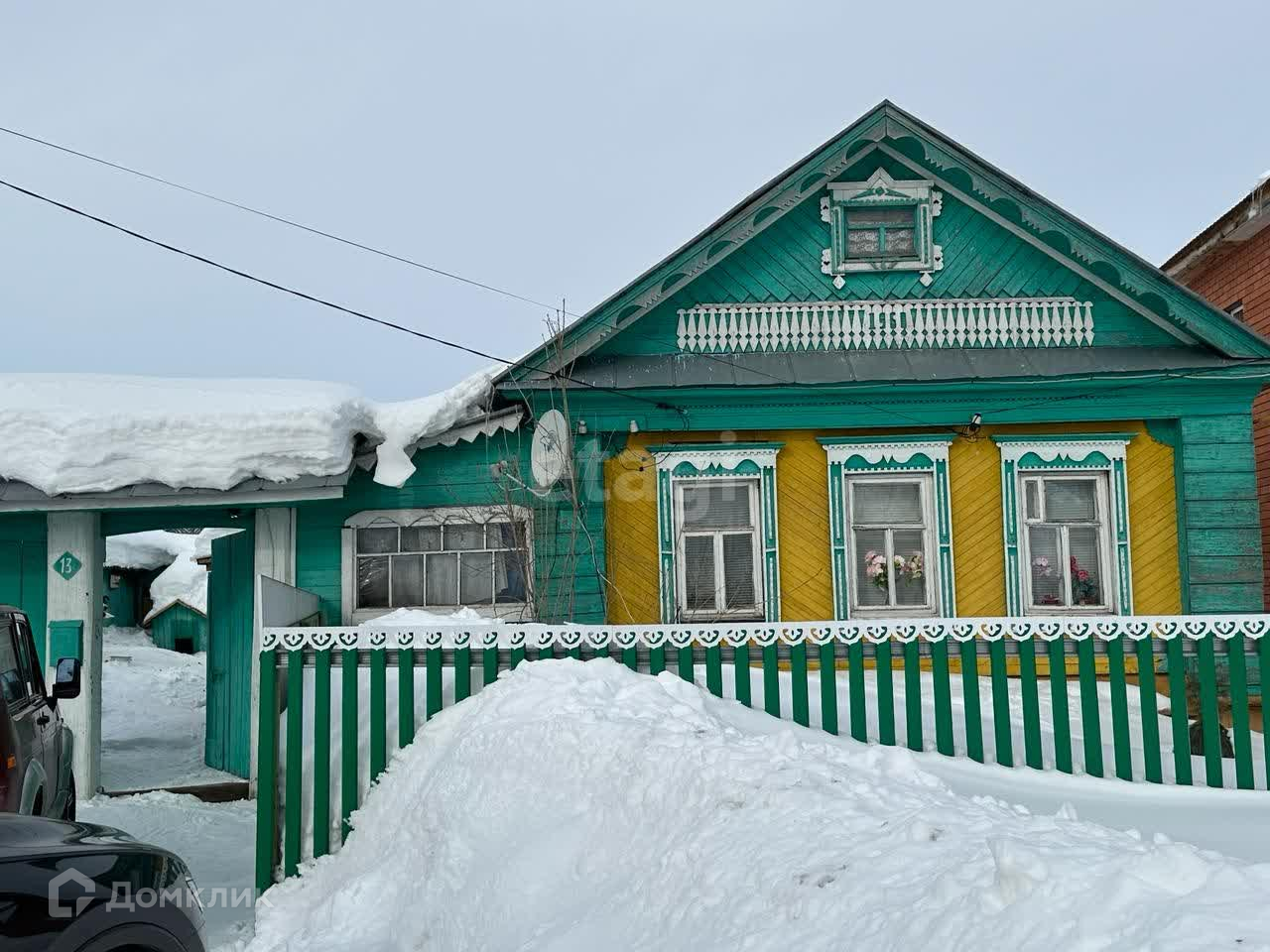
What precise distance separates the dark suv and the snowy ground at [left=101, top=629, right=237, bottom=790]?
3.39 m

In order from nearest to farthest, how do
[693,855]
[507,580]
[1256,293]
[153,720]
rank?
[693,855] < [507,580] < [1256,293] < [153,720]

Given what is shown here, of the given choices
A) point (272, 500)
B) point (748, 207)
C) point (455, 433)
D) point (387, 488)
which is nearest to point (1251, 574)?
point (748, 207)

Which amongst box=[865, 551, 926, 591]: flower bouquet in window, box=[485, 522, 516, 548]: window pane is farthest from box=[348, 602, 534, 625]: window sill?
box=[865, 551, 926, 591]: flower bouquet in window

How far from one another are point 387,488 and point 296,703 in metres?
4.68

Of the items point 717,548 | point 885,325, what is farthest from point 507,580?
point 885,325

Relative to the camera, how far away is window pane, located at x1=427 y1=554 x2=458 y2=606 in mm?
10453

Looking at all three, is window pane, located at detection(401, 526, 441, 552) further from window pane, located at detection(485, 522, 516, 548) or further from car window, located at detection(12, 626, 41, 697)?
car window, located at detection(12, 626, 41, 697)

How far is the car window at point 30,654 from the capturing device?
6090 mm

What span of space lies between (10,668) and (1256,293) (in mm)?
15295

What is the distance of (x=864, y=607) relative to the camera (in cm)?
1011

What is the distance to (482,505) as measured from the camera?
404 inches

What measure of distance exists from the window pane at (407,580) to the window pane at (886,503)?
4536 millimetres

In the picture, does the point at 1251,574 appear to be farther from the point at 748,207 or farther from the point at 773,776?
the point at 773,776

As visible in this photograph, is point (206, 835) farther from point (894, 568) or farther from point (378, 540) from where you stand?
point (894, 568)
